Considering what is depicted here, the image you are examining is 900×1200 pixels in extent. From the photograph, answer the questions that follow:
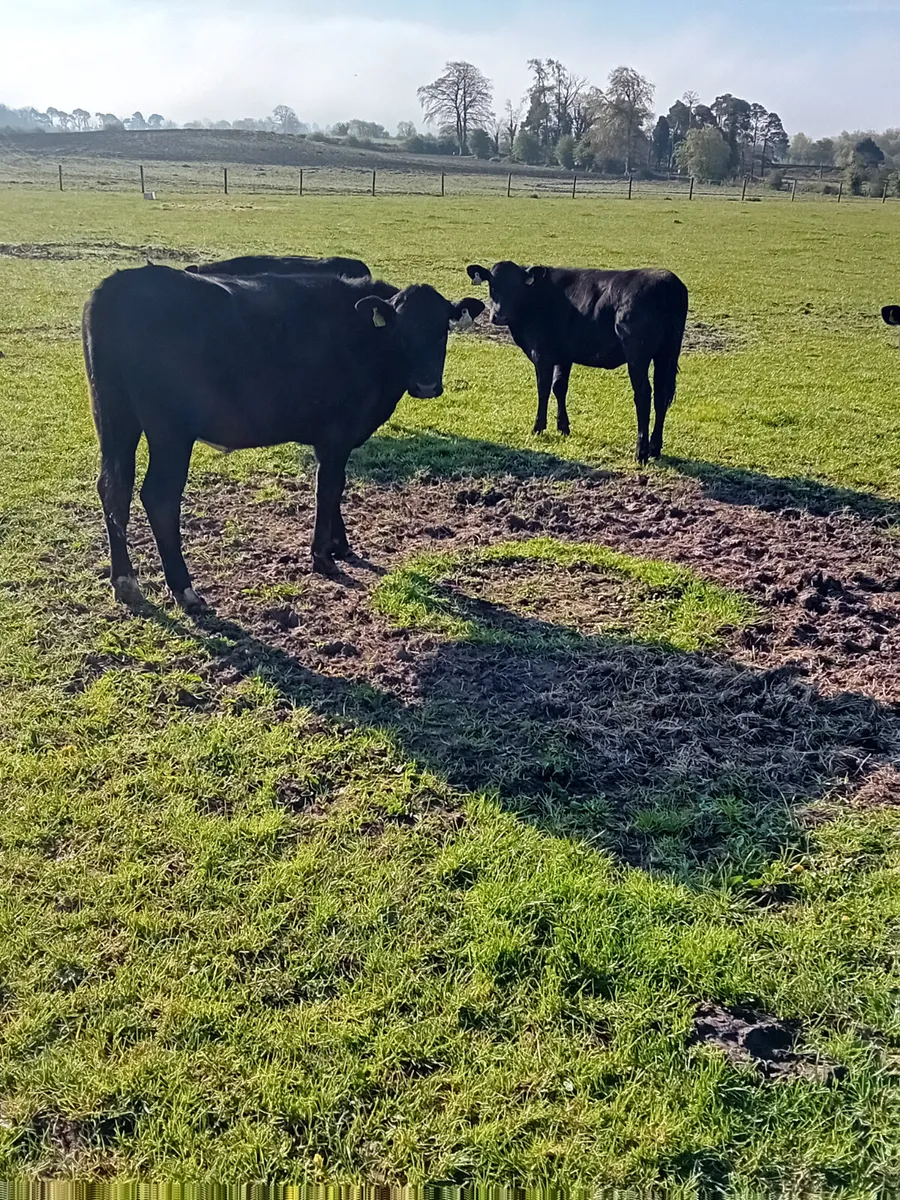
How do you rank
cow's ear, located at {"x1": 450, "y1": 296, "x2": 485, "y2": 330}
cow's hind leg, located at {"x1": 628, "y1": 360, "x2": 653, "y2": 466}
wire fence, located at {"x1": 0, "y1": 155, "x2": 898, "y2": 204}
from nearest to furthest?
cow's ear, located at {"x1": 450, "y1": 296, "x2": 485, "y2": 330} < cow's hind leg, located at {"x1": 628, "y1": 360, "x2": 653, "y2": 466} < wire fence, located at {"x1": 0, "y1": 155, "x2": 898, "y2": 204}

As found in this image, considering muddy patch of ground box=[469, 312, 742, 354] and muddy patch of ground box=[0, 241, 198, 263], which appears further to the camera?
muddy patch of ground box=[0, 241, 198, 263]

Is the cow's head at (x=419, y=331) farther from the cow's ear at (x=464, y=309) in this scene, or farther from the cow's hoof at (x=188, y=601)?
the cow's hoof at (x=188, y=601)

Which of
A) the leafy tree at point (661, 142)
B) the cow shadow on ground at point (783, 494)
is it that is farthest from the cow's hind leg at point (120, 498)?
the leafy tree at point (661, 142)

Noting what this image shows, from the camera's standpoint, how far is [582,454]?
10.2 meters

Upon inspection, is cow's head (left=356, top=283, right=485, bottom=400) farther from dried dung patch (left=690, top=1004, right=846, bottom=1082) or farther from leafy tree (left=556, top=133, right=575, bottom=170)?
leafy tree (left=556, top=133, right=575, bottom=170)

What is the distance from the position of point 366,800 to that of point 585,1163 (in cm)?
203

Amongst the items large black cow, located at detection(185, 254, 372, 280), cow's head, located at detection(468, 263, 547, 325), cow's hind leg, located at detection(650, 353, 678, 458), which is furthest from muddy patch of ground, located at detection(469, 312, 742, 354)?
large black cow, located at detection(185, 254, 372, 280)

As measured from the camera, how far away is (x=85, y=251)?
2466 centimetres

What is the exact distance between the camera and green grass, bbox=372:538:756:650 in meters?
6.13

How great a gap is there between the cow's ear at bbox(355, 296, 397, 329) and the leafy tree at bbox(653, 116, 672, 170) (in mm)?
111316

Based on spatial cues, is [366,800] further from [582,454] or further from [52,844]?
[582,454]

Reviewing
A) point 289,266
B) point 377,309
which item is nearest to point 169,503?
point 377,309

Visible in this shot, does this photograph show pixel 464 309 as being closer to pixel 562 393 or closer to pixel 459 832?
pixel 562 393

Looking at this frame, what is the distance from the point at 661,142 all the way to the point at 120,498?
11611 cm
